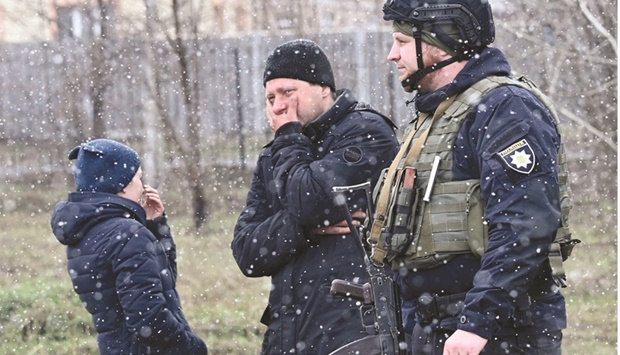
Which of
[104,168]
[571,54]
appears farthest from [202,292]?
[104,168]

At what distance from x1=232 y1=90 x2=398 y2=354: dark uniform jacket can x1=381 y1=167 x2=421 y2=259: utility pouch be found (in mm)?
704

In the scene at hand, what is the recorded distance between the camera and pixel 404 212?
11.9ft

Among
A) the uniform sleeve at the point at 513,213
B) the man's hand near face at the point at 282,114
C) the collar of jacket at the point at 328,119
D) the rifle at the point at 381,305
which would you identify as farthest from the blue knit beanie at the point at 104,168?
the uniform sleeve at the point at 513,213

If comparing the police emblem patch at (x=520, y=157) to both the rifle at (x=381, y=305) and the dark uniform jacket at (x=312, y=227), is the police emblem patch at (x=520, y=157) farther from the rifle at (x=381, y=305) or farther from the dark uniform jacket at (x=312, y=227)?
the dark uniform jacket at (x=312, y=227)

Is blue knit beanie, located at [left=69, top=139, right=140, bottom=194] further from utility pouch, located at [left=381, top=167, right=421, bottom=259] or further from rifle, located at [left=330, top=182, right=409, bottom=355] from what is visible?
utility pouch, located at [left=381, top=167, right=421, bottom=259]

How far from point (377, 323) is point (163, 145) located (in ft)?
26.3

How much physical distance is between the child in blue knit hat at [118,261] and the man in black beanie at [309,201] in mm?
357

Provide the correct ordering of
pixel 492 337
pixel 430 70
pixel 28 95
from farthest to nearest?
pixel 28 95 < pixel 430 70 < pixel 492 337

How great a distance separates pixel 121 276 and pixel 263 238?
58cm

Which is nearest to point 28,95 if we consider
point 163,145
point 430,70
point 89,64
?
point 89,64

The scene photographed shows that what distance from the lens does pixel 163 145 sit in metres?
11.7

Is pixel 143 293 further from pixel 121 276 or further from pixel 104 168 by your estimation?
pixel 104 168

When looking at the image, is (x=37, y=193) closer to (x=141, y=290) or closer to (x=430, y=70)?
(x=141, y=290)

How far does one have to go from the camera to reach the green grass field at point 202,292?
776 centimetres
